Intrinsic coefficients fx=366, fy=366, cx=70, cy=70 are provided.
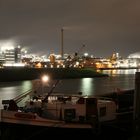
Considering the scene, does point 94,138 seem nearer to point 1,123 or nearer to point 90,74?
point 1,123

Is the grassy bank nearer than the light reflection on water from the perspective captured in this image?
No

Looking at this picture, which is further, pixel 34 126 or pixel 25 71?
pixel 25 71

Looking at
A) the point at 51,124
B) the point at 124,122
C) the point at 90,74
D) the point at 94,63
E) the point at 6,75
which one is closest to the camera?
the point at 51,124

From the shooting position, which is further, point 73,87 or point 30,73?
point 30,73

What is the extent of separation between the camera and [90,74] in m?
123

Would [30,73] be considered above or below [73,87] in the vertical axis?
above

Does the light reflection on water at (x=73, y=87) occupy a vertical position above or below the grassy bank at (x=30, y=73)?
below

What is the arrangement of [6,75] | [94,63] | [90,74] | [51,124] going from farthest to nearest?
[94,63], [90,74], [6,75], [51,124]

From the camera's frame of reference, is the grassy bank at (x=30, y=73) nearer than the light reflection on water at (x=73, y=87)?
No

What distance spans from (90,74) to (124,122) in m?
107

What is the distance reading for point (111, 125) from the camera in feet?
50.5

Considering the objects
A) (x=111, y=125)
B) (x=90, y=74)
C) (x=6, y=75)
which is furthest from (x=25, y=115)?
(x=90, y=74)

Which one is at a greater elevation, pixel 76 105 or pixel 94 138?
pixel 76 105

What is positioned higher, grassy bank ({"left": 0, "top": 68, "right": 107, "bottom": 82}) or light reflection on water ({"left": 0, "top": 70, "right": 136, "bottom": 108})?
grassy bank ({"left": 0, "top": 68, "right": 107, "bottom": 82})
